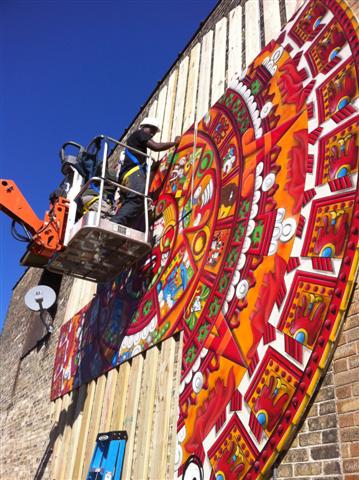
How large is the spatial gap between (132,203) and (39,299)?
5588mm

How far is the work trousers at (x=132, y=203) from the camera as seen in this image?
5805 millimetres

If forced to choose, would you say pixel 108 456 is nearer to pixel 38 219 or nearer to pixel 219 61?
pixel 38 219

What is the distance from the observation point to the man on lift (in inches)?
232

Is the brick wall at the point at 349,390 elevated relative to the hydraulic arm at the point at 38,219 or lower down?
lower down

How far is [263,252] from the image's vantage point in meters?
3.77

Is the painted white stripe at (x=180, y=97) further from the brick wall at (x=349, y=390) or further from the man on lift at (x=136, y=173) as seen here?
the brick wall at (x=349, y=390)

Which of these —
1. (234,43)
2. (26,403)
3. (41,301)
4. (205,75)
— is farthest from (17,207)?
(26,403)

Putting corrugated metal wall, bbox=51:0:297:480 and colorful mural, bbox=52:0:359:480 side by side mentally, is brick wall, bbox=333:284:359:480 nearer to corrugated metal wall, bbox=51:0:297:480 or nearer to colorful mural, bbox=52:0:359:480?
colorful mural, bbox=52:0:359:480

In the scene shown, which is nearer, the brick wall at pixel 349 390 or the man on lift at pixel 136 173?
the brick wall at pixel 349 390

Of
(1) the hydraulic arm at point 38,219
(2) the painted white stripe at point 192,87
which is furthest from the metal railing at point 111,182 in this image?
(2) the painted white stripe at point 192,87

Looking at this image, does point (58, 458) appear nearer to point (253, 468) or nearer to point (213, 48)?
point (253, 468)

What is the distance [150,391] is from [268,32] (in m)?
4.33

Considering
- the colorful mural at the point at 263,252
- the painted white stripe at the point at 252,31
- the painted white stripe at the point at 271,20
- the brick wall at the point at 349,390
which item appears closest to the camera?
the brick wall at the point at 349,390

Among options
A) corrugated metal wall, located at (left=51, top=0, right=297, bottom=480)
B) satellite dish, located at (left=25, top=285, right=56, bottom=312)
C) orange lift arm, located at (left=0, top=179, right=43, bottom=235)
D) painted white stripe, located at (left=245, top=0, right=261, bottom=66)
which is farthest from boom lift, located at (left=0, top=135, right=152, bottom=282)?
satellite dish, located at (left=25, top=285, right=56, bottom=312)
